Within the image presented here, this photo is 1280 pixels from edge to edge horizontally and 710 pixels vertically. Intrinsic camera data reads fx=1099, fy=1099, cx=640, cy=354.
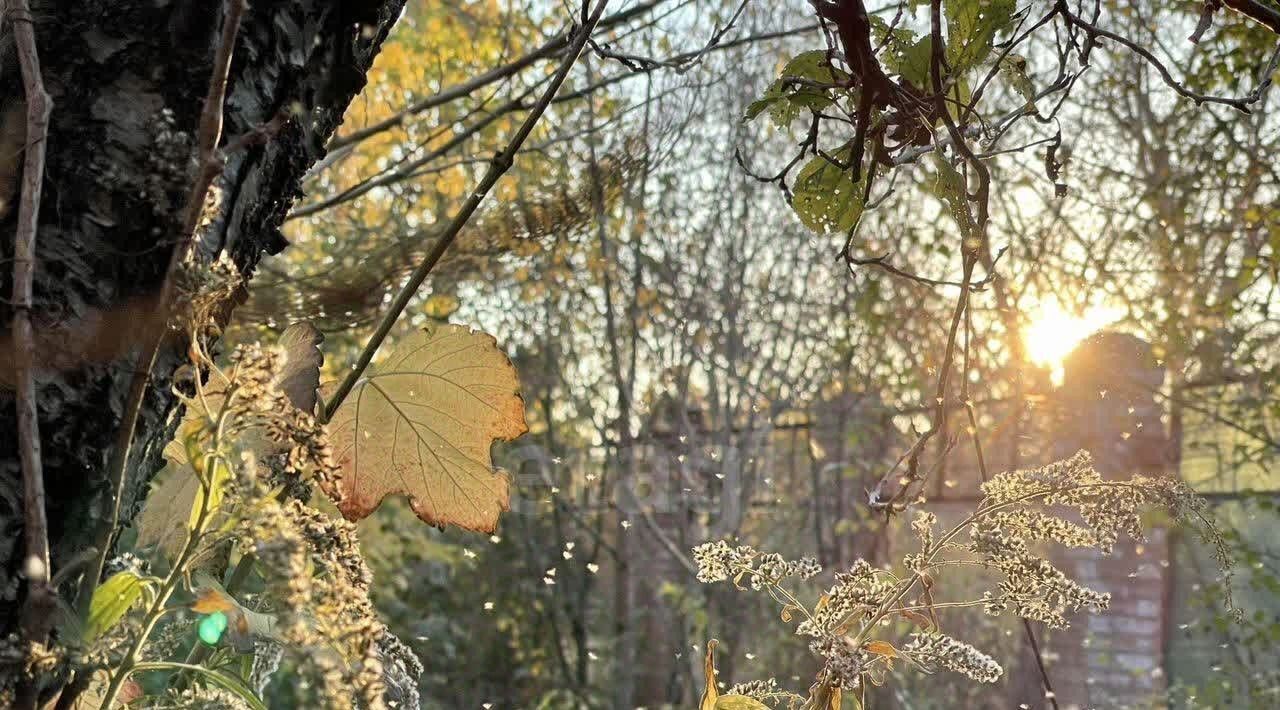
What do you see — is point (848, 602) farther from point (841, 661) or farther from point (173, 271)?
point (173, 271)

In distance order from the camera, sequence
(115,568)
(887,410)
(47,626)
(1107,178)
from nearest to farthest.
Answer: (47,626) < (115,568) < (1107,178) < (887,410)

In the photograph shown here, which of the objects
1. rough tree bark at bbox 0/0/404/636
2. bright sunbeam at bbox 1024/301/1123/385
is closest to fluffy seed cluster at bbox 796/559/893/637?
rough tree bark at bbox 0/0/404/636

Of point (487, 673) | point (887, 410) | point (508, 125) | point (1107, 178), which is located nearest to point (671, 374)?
point (887, 410)

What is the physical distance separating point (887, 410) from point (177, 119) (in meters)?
3.92

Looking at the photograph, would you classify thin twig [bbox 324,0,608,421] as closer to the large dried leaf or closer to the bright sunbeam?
the large dried leaf

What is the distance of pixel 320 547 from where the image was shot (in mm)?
270

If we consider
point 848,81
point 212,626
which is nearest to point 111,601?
point 212,626

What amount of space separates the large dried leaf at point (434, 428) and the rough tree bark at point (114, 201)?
8cm

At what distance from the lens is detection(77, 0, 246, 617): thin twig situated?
0.25m

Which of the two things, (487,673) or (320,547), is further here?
(487,673)

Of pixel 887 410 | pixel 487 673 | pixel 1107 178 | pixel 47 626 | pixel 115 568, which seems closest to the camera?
pixel 47 626

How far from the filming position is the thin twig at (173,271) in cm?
25

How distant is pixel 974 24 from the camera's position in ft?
1.51

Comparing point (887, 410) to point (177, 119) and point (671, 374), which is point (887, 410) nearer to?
point (671, 374)
